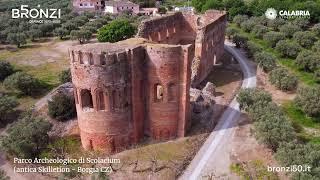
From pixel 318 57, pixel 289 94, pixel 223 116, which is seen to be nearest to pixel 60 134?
pixel 223 116

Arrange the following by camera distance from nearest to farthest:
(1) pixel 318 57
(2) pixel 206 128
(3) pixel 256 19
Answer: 1. (2) pixel 206 128
2. (1) pixel 318 57
3. (3) pixel 256 19

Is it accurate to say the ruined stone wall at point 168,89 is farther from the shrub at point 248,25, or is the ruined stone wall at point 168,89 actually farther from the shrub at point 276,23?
the shrub at point 276,23

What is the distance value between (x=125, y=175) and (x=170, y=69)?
936 centimetres

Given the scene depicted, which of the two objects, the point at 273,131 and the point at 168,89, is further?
the point at 168,89

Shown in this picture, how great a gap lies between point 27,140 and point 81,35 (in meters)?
42.5

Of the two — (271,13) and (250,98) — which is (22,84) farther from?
(271,13)

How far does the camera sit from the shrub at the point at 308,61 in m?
52.2

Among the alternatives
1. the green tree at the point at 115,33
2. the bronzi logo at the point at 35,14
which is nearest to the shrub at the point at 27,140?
the green tree at the point at 115,33

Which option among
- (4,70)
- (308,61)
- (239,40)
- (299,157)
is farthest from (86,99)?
(239,40)

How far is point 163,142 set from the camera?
33.2 metres

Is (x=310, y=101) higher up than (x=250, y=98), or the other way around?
(x=250, y=98)

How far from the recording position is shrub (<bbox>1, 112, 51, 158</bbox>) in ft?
99.5

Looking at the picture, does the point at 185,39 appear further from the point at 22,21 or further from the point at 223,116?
the point at 22,21

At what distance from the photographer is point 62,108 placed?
3706cm
